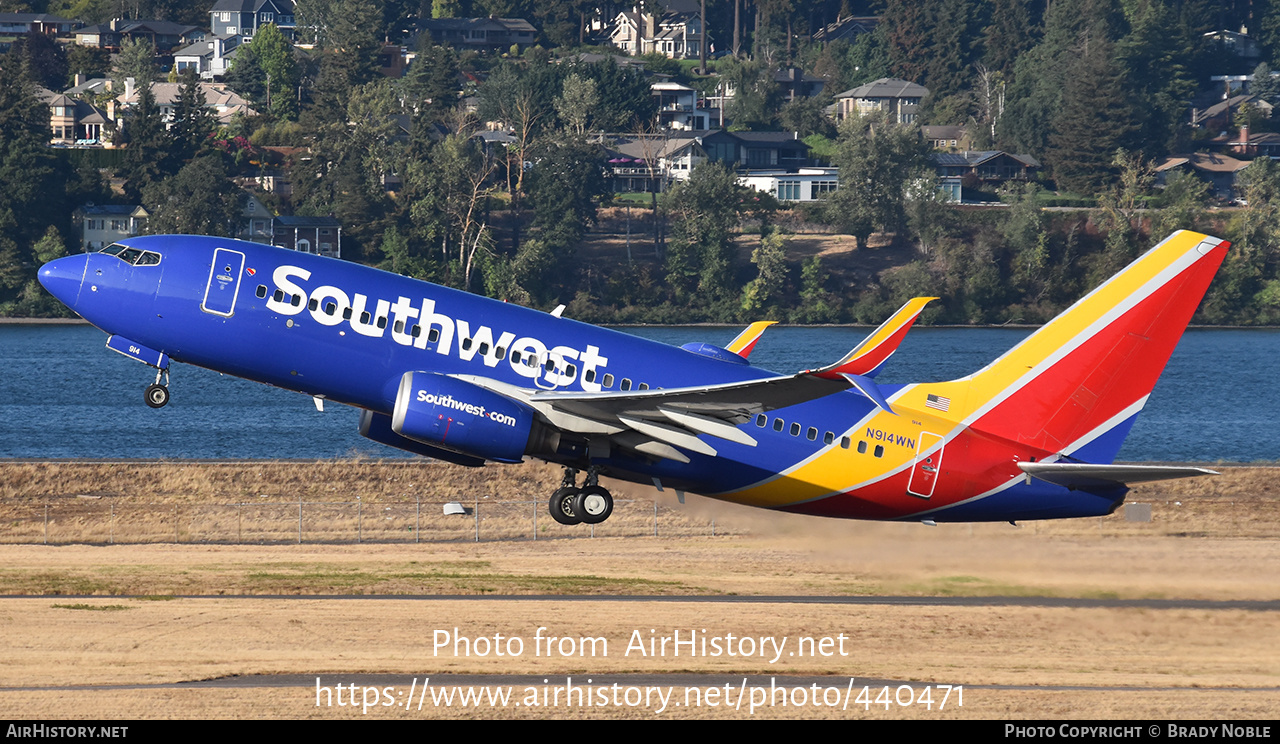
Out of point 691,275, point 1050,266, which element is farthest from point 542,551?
point 1050,266

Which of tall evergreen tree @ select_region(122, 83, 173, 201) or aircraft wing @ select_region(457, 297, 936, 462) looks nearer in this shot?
aircraft wing @ select_region(457, 297, 936, 462)

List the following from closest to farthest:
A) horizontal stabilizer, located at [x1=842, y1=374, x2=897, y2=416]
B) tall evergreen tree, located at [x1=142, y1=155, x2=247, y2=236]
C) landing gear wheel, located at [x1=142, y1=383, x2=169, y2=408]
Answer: horizontal stabilizer, located at [x1=842, y1=374, x2=897, y2=416] → landing gear wheel, located at [x1=142, y1=383, x2=169, y2=408] → tall evergreen tree, located at [x1=142, y1=155, x2=247, y2=236]

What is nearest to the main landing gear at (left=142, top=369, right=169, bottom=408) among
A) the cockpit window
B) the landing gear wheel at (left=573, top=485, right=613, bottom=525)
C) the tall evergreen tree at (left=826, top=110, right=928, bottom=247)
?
the cockpit window

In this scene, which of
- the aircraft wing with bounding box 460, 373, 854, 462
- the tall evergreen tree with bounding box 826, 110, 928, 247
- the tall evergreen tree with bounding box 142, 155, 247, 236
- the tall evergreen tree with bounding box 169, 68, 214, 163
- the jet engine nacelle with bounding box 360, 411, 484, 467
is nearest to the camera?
the aircraft wing with bounding box 460, 373, 854, 462

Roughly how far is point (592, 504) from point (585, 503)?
0.65 feet

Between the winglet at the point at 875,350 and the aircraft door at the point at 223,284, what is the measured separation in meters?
15.0

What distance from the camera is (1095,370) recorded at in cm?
4391

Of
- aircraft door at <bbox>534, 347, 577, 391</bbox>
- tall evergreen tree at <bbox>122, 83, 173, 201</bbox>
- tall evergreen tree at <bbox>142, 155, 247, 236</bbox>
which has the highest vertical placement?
aircraft door at <bbox>534, 347, 577, 391</bbox>

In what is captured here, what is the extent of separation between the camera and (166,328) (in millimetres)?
39531

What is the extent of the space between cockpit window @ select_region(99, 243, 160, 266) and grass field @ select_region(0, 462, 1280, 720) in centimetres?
1179

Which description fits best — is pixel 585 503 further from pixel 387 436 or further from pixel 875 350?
pixel 875 350

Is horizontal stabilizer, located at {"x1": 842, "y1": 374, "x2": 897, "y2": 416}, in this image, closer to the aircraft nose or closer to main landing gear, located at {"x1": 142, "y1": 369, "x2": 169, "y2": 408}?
main landing gear, located at {"x1": 142, "y1": 369, "x2": 169, "y2": 408}

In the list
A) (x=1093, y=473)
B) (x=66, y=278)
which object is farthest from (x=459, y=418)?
(x=1093, y=473)

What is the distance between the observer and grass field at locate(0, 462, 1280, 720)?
43.1m
